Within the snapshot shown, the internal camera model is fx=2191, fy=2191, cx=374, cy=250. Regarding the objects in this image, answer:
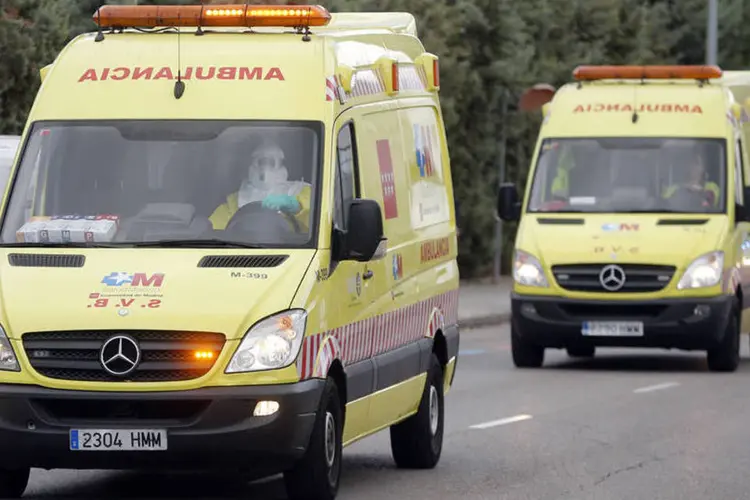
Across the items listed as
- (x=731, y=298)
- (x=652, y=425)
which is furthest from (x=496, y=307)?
(x=652, y=425)

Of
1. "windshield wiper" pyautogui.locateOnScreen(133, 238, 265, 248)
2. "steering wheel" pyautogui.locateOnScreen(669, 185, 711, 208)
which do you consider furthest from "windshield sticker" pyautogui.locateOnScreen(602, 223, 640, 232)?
"windshield wiper" pyautogui.locateOnScreen(133, 238, 265, 248)

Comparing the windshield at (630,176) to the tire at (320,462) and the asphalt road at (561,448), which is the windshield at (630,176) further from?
the tire at (320,462)

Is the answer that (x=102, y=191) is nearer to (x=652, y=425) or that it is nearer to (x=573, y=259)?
(x=652, y=425)

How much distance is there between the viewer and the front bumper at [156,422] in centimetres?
950

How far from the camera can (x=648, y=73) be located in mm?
21297

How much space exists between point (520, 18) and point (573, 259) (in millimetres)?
13529

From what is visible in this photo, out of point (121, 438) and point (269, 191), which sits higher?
point (269, 191)

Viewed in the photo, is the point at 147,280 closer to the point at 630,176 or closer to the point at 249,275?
the point at 249,275

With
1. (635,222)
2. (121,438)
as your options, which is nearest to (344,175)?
(121,438)

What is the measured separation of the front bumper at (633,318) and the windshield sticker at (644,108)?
1.90 metres

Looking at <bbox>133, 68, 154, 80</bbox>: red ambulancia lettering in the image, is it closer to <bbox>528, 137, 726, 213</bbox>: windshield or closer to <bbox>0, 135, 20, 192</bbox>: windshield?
<bbox>0, 135, 20, 192</bbox>: windshield

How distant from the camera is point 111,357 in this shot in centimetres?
947

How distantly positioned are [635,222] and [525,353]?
1.68 m

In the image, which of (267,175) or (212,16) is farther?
(212,16)
